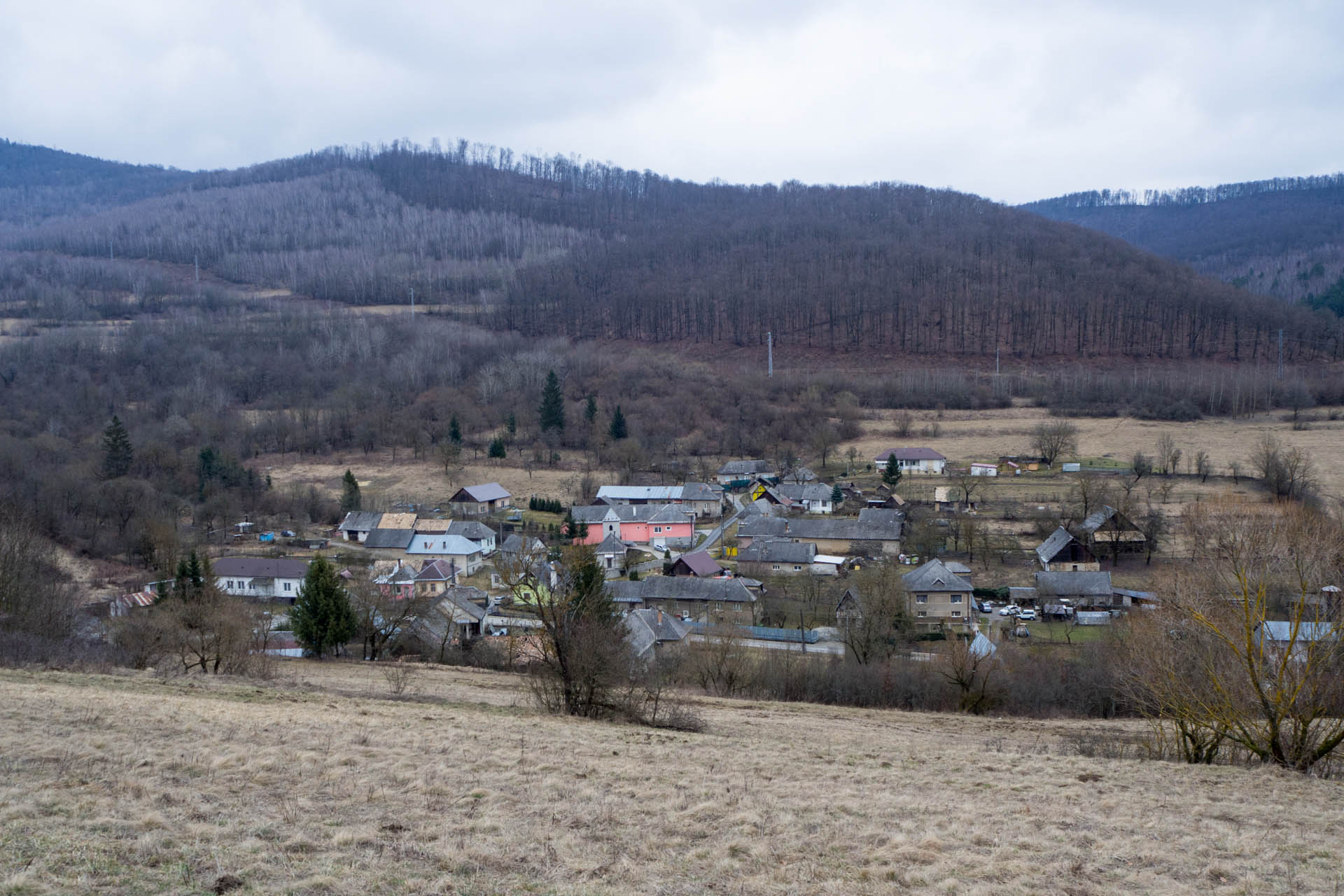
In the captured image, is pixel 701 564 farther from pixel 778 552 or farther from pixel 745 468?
pixel 745 468

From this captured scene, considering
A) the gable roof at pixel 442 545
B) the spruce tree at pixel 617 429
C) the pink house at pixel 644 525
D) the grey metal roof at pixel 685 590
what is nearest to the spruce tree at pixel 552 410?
the spruce tree at pixel 617 429

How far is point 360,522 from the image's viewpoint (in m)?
46.6

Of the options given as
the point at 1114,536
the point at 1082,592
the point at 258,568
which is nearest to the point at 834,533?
the point at 1114,536

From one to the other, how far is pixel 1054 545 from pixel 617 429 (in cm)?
3613

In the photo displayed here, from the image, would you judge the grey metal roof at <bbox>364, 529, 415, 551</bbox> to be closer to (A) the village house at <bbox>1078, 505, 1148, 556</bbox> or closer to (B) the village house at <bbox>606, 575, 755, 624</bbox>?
(B) the village house at <bbox>606, 575, 755, 624</bbox>

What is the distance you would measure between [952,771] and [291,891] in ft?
27.8

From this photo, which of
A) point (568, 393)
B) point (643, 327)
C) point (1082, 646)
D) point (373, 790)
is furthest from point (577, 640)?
point (643, 327)

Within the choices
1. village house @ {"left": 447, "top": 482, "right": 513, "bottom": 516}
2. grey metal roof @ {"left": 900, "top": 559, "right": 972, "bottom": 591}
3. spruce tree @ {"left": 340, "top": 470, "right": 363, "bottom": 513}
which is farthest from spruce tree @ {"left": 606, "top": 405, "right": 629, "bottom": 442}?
grey metal roof @ {"left": 900, "top": 559, "right": 972, "bottom": 591}

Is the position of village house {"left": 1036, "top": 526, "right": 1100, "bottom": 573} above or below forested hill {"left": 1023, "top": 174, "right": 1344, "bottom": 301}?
below

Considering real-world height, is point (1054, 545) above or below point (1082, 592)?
above

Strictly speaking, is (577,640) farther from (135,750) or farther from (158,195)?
(158,195)

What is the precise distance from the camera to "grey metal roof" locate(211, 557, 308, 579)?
1463 inches

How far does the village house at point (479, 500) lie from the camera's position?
50.8 meters

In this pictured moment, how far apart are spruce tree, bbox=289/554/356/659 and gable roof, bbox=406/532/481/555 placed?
1827 centimetres
